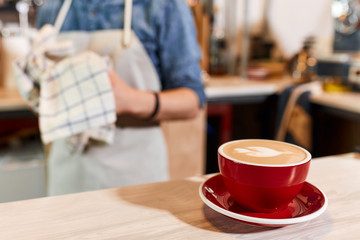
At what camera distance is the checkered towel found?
0.88 metres

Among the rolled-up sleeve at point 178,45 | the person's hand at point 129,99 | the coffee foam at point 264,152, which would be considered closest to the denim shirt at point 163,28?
the rolled-up sleeve at point 178,45

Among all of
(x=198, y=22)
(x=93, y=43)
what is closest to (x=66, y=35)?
(x=93, y=43)

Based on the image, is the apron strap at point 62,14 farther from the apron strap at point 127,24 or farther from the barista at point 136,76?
the apron strap at point 127,24

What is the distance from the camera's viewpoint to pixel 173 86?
44.5 inches

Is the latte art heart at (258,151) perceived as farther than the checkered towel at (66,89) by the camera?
No

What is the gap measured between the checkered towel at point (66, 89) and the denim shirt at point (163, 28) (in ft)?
0.44

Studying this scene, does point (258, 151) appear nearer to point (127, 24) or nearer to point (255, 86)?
point (127, 24)

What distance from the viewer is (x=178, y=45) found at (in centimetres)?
110

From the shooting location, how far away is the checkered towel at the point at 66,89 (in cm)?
88

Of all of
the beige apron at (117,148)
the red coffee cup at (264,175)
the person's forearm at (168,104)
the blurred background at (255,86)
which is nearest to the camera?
the red coffee cup at (264,175)

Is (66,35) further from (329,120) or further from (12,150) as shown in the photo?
(329,120)

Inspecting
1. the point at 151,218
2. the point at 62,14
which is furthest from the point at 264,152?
the point at 62,14

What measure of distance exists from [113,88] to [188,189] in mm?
435

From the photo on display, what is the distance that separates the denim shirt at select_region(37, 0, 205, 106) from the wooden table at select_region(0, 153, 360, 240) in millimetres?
554
